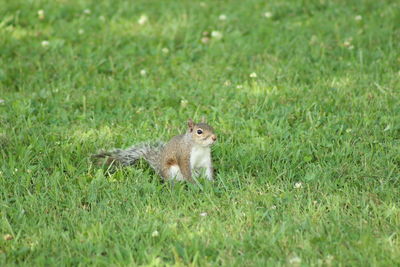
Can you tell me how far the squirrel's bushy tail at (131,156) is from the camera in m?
4.02

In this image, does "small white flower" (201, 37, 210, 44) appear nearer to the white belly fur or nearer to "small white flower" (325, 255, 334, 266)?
the white belly fur

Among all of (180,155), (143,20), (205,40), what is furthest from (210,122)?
(143,20)

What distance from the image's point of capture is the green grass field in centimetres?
313

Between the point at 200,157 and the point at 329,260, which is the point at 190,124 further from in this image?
the point at 329,260

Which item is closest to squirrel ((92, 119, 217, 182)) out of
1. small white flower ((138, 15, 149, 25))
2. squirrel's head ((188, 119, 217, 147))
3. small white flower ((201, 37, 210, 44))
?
squirrel's head ((188, 119, 217, 147))

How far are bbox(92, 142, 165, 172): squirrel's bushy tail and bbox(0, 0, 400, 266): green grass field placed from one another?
82 mm

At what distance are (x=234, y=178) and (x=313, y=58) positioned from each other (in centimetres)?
227

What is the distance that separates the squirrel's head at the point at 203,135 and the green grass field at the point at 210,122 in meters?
0.25

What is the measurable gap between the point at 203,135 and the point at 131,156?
54 centimetres

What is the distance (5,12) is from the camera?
6.64 m

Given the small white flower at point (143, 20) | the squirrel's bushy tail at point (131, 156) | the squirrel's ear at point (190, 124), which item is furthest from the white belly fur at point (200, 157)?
the small white flower at point (143, 20)

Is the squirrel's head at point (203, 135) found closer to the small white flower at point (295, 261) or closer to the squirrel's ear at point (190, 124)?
the squirrel's ear at point (190, 124)

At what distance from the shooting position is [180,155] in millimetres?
3898

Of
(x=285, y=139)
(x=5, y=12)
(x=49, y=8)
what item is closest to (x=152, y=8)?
(x=49, y=8)
